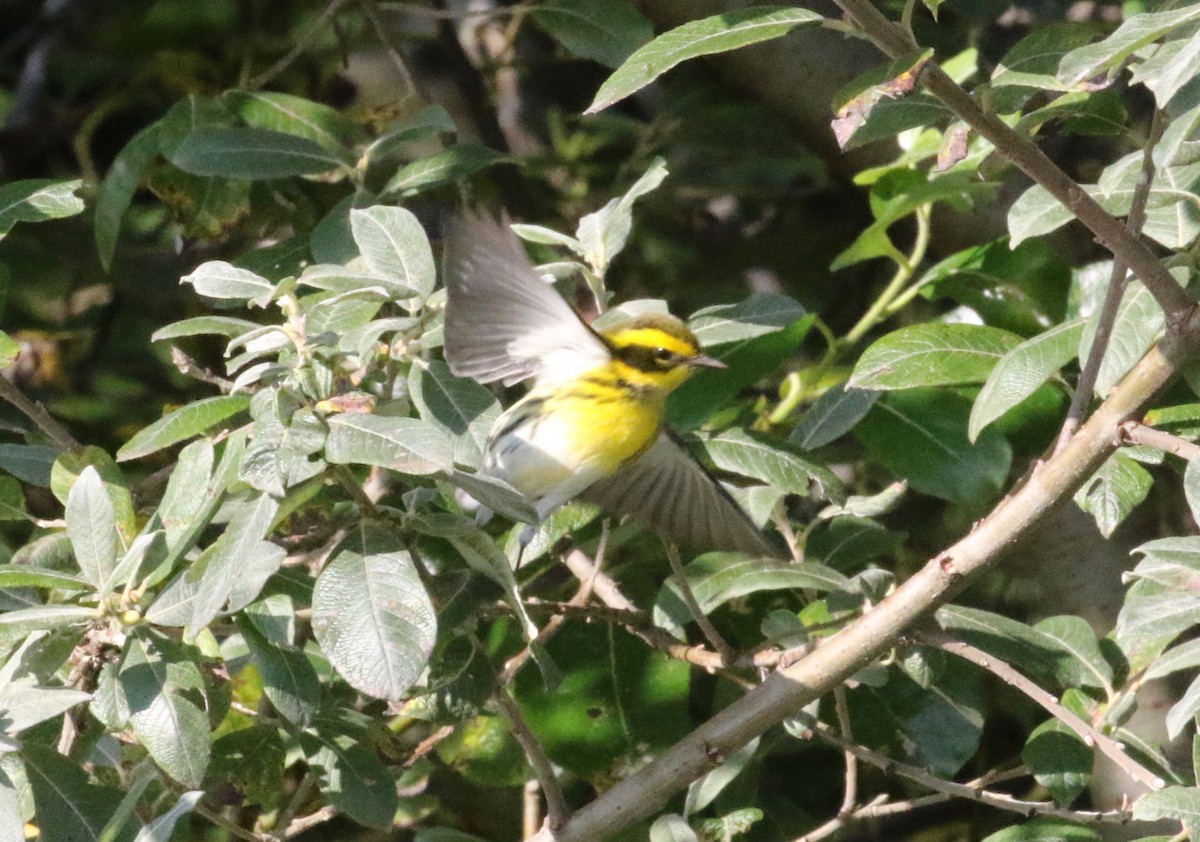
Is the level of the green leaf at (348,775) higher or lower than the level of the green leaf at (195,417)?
lower

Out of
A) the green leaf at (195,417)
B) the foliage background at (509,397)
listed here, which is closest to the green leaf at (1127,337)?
the foliage background at (509,397)

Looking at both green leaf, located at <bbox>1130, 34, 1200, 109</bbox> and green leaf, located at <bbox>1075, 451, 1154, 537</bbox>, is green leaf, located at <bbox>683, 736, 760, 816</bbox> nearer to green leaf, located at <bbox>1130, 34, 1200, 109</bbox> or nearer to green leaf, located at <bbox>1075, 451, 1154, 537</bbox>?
green leaf, located at <bbox>1075, 451, 1154, 537</bbox>

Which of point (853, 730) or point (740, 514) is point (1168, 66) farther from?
point (853, 730)

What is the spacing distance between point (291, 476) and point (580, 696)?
34.8 inches

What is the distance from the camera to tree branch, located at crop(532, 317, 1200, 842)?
4.54ft

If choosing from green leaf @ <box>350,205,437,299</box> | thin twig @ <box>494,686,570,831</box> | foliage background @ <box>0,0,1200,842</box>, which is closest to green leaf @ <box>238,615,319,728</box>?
foliage background @ <box>0,0,1200,842</box>

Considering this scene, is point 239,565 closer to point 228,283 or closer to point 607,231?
point 228,283

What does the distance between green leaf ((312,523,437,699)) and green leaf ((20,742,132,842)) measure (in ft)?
1.13

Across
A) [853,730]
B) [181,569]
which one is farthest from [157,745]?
[853,730]

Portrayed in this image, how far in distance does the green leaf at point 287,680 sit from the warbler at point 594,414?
363 millimetres

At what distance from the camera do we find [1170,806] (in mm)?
1363

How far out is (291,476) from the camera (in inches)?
51.8

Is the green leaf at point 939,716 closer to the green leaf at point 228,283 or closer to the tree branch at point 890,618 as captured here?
the tree branch at point 890,618

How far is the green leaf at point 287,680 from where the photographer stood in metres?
1.56
